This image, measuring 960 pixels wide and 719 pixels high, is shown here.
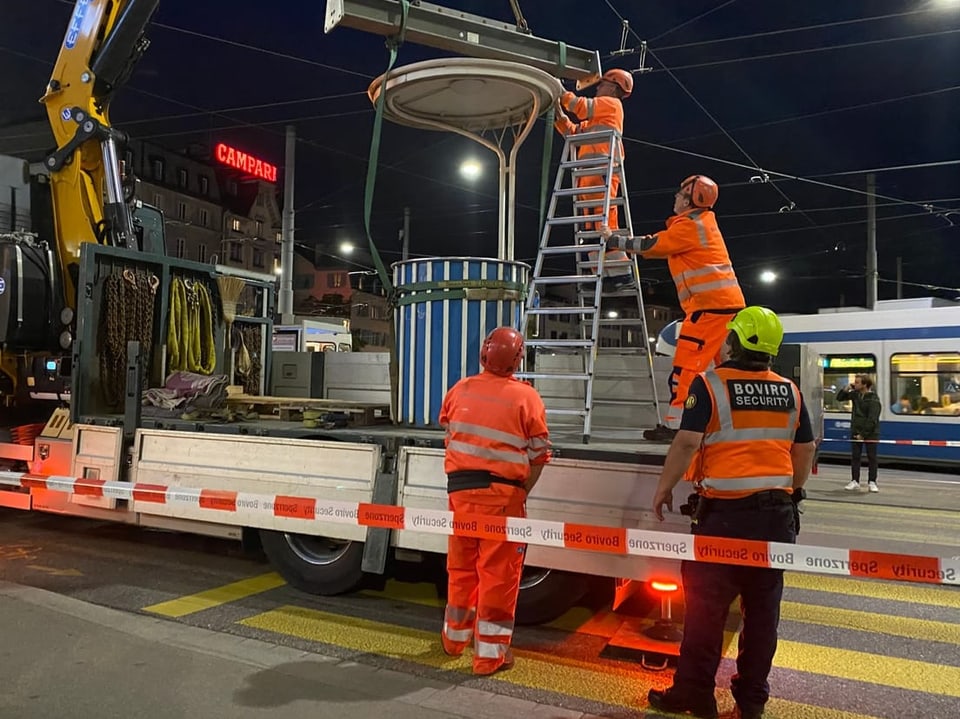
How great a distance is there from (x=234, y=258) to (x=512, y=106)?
60.5m

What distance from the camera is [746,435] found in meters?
3.60

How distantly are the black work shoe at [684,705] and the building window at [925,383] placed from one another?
514 inches

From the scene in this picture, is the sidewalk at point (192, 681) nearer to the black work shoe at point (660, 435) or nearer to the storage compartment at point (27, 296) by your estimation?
the black work shoe at point (660, 435)

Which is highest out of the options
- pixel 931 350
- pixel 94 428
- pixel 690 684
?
pixel 931 350

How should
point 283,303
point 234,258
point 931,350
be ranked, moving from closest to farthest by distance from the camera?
1. point 931,350
2. point 283,303
3. point 234,258

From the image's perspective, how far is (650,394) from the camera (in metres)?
5.97

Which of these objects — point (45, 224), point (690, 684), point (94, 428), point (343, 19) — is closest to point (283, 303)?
point (45, 224)

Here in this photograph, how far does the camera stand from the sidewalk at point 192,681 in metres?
3.75

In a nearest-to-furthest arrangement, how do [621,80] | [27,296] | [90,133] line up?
[621,80], [27,296], [90,133]

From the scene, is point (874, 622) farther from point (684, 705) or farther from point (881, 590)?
point (684, 705)

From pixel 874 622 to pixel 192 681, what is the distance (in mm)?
4583

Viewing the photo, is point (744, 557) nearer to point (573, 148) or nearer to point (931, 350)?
point (573, 148)

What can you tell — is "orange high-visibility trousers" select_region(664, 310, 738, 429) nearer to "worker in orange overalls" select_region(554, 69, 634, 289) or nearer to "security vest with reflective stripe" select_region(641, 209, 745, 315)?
"security vest with reflective stripe" select_region(641, 209, 745, 315)

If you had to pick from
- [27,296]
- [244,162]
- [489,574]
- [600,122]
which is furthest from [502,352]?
[244,162]
